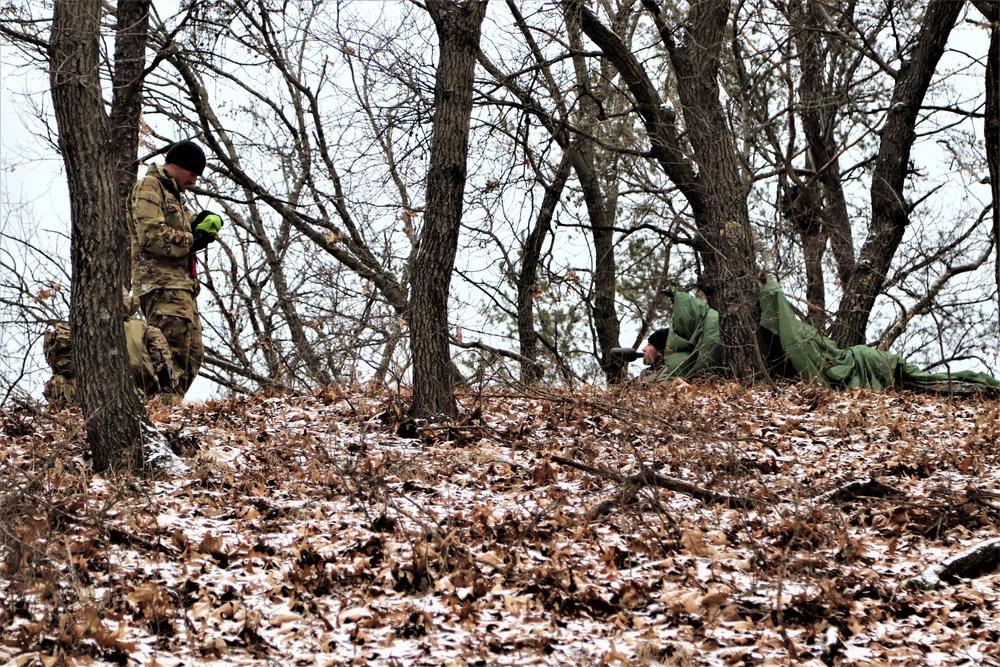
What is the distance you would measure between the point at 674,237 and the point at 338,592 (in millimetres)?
8265

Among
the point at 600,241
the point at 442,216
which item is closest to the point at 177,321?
the point at 442,216

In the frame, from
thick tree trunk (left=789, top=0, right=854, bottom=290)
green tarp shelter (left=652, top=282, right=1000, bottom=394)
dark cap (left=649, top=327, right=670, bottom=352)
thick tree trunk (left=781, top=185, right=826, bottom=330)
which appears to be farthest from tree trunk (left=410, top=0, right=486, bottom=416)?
thick tree trunk (left=789, top=0, right=854, bottom=290)

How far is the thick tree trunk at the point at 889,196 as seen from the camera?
486 inches

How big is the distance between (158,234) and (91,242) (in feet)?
6.51

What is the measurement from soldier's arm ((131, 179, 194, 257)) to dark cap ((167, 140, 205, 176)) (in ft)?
0.87

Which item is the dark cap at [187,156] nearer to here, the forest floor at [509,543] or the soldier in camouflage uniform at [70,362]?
the soldier in camouflage uniform at [70,362]

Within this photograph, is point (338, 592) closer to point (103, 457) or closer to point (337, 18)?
point (103, 457)

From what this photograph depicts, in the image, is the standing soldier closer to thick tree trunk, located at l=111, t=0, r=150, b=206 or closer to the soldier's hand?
the soldier's hand

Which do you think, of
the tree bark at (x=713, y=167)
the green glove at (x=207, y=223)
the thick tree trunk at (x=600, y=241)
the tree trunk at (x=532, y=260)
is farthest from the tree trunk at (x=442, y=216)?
the thick tree trunk at (x=600, y=241)

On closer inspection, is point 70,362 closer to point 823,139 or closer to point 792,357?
point 792,357

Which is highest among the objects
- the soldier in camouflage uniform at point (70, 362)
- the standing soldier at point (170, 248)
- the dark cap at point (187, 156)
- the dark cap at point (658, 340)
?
the dark cap at point (187, 156)

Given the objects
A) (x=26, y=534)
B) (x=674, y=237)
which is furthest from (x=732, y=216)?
(x=26, y=534)

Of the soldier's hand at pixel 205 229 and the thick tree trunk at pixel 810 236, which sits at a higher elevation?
the thick tree trunk at pixel 810 236

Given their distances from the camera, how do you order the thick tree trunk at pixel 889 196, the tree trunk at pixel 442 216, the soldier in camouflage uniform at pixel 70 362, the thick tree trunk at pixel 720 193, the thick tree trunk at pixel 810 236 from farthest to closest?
the thick tree trunk at pixel 810 236 → the thick tree trunk at pixel 889 196 → the thick tree trunk at pixel 720 193 → the soldier in camouflage uniform at pixel 70 362 → the tree trunk at pixel 442 216
